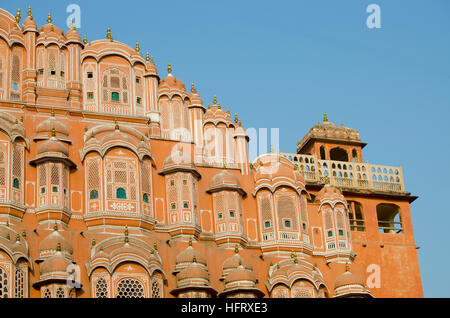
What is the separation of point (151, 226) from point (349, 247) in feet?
32.7

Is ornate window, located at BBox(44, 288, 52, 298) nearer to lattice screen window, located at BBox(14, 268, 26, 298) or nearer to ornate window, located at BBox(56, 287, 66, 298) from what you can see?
ornate window, located at BBox(56, 287, 66, 298)

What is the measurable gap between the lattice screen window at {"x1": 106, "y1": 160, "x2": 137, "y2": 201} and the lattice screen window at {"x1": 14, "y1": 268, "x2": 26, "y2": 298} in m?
5.86

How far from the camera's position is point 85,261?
38344mm

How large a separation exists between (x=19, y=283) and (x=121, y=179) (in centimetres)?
732

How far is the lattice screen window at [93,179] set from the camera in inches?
1607

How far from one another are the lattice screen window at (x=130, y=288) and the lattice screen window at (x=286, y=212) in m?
8.36

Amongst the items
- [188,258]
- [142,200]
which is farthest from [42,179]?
[188,258]

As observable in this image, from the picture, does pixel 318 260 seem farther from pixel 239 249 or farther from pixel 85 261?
pixel 85 261

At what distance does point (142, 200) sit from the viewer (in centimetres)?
4131

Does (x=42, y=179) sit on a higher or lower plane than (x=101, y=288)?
higher

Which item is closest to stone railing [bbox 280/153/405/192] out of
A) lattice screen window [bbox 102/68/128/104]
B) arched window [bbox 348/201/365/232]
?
arched window [bbox 348/201/365/232]

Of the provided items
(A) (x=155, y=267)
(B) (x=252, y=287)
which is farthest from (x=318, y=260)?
(A) (x=155, y=267)

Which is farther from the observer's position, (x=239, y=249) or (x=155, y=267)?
(x=239, y=249)

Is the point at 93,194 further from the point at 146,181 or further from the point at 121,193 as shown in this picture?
the point at 146,181
